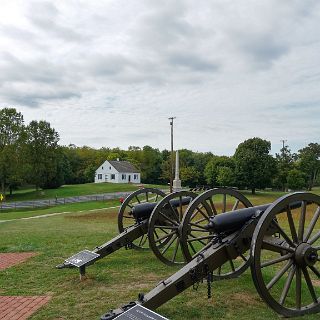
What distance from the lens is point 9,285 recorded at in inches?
311

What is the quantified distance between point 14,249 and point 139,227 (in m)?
4.51

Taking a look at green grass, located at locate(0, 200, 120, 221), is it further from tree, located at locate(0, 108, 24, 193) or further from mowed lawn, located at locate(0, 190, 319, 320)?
mowed lawn, located at locate(0, 190, 319, 320)

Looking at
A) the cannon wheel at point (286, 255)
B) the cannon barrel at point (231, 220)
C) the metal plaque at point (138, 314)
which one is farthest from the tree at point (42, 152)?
the metal plaque at point (138, 314)

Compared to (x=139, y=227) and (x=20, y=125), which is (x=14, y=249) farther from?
(x=20, y=125)

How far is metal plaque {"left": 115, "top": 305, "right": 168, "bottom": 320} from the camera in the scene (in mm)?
4352

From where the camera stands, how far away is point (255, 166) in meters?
50.8

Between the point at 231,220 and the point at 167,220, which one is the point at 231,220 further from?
the point at 167,220

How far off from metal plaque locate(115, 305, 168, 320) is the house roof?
3043 inches

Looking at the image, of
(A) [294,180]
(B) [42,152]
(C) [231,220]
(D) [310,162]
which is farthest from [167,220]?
(D) [310,162]

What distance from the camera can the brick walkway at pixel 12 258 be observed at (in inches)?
390

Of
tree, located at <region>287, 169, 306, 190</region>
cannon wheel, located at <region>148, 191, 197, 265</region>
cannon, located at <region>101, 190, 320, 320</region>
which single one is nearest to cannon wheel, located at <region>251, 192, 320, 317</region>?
cannon, located at <region>101, 190, 320, 320</region>

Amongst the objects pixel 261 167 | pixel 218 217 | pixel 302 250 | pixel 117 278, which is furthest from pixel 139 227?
pixel 261 167

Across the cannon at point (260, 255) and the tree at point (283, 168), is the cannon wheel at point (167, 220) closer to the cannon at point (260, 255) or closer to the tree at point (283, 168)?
the cannon at point (260, 255)

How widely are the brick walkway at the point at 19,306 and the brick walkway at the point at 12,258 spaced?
2813 millimetres
